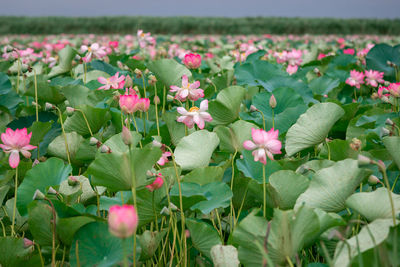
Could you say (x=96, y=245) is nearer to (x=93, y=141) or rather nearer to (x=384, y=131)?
(x=93, y=141)

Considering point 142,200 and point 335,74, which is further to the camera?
point 335,74

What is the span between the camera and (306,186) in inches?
29.4

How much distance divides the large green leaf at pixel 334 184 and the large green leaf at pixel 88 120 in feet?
1.98

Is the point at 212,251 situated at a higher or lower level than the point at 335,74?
lower

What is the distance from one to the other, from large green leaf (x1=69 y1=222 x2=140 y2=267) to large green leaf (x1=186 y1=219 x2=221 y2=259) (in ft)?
0.37

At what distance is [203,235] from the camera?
0.74m

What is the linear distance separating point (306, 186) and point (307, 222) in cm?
14

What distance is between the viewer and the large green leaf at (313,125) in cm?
91

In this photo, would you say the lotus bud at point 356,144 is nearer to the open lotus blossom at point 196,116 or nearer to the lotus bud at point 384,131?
the lotus bud at point 384,131

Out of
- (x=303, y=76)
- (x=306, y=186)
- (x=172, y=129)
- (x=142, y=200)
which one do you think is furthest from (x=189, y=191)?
(x=303, y=76)

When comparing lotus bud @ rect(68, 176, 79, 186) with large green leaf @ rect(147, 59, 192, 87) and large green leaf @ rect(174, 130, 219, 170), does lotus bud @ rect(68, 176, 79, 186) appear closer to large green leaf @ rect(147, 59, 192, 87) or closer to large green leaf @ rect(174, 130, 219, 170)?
large green leaf @ rect(174, 130, 219, 170)

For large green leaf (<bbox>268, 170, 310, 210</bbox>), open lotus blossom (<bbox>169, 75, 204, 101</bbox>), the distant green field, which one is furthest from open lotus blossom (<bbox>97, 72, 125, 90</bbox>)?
the distant green field

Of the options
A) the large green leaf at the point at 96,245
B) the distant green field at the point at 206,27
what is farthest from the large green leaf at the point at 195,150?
the distant green field at the point at 206,27

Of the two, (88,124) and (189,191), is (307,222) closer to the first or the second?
(189,191)
